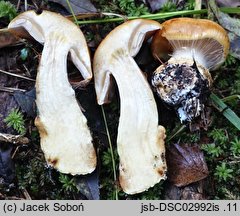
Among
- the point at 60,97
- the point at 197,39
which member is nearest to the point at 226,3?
the point at 197,39

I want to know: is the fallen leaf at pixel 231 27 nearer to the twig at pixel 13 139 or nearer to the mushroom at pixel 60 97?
the mushroom at pixel 60 97

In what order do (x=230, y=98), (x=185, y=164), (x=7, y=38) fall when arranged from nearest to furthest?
(x=185, y=164) → (x=230, y=98) → (x=7, y=38)

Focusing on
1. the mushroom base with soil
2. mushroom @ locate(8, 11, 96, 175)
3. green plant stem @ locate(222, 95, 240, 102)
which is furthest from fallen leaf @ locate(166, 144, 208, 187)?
mushroom @ locate(8, 11, 96, 175)

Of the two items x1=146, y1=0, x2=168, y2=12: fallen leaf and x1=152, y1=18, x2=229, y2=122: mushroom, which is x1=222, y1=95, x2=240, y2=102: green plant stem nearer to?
x1=152, y1=18, x2=229, y2=122: mushroom

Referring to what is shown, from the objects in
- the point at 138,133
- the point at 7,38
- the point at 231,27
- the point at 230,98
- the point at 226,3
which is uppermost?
the point at 226,3

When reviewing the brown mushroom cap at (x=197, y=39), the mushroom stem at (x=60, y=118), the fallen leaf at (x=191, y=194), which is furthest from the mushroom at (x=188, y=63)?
the mushroom stem at (x=60, y=118)

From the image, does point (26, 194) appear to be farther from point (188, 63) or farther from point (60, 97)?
point (188, 63)

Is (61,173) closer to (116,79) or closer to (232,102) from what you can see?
(116,79)

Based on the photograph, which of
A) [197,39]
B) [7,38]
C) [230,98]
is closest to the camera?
[197,39]
